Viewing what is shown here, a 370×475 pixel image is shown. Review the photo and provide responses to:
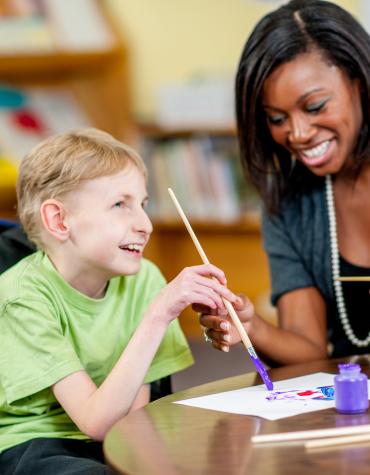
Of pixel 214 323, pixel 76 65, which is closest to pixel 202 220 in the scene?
pixel 76 65

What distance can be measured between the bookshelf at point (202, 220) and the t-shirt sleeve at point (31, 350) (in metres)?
2.51

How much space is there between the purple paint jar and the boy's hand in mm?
265

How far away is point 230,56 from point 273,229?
7.86ft

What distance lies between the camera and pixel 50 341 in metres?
1.62

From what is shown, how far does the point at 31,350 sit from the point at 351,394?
0.54 m

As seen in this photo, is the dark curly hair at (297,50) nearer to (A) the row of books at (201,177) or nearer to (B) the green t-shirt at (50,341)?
(B) the green t-shirt at (50,341)

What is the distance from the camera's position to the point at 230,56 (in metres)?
4.42

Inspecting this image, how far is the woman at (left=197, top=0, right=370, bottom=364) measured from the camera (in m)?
1.92

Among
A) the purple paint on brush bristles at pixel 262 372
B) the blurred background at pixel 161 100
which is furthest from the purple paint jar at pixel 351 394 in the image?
the blurred background at pixel 161 100

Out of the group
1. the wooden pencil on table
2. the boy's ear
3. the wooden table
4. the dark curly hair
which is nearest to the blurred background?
the dark curly hair

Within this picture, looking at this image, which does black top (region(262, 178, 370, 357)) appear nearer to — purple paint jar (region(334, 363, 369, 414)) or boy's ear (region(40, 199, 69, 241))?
boy's ear (region(40, 199, 69, 241))

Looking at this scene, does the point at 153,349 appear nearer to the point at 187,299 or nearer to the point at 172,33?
the point at 187,299

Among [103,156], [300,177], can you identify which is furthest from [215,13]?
[103,156]

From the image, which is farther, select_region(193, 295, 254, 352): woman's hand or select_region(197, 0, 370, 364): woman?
select_region(197, 0, 370, 364): woman
